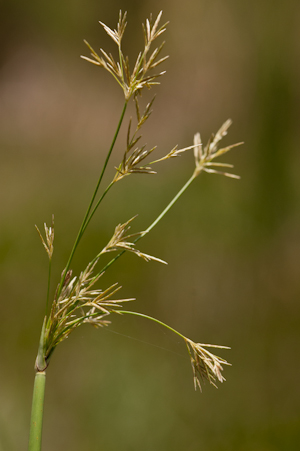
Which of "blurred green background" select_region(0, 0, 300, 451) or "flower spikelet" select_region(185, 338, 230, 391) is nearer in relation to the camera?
"flower spikelet" select_region(185, 338, 230, 391)

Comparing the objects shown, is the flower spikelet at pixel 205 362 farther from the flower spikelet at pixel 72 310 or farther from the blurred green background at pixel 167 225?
the blurred green background at pixel 167 225

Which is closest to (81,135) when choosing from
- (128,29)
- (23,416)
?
(128,29)

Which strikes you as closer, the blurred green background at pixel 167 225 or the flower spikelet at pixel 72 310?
the flower spikelet at pixel 72 310

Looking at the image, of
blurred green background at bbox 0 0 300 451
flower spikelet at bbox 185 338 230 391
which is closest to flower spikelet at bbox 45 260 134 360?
flower spikelet at bbox 185 338 230 391

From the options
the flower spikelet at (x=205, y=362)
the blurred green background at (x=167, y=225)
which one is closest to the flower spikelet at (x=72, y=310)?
the flower spikelet at (x=205, y=362)

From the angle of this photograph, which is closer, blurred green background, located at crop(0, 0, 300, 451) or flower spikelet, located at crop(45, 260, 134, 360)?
flower spikelet, located at crop(45, 260, 134, 360)

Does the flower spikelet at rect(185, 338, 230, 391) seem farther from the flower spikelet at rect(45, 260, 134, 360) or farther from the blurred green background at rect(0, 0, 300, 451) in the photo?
the blurred green background at rect(0, 0, 300, 451)

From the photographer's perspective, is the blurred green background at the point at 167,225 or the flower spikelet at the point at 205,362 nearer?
the flower spikelet at the point at 205,362

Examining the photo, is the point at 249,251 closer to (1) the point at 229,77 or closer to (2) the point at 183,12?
(1) the point at 229,77
